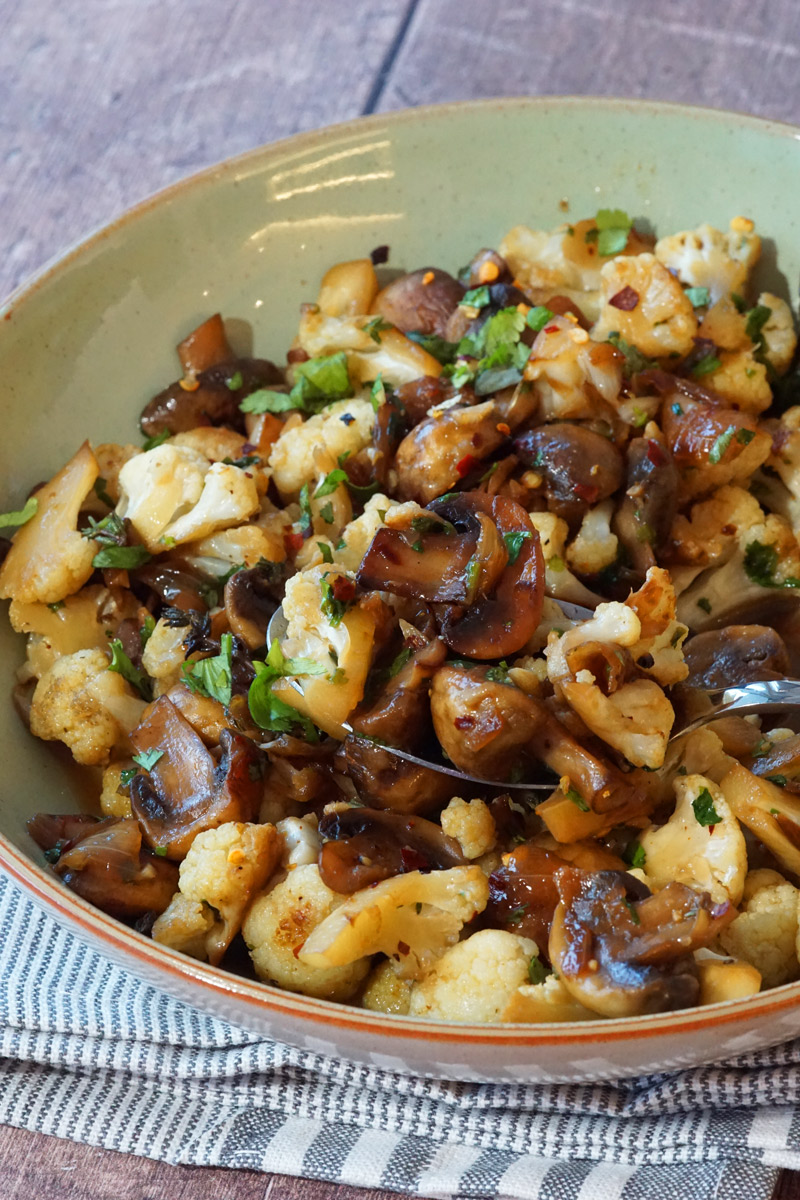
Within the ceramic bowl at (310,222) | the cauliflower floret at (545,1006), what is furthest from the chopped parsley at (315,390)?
the cauliflower floret at (545,1006)

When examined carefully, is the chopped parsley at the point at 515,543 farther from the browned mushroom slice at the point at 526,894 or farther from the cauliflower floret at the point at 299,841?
the cauliflower floret at the point at 299,841

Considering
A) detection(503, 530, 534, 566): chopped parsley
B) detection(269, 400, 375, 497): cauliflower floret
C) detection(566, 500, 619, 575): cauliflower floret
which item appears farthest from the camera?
detection(269, 400, 375, 497): cauliflower floret

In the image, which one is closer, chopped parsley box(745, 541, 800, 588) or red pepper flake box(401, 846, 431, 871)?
red pepper flake box(401, 846, 431, 871)

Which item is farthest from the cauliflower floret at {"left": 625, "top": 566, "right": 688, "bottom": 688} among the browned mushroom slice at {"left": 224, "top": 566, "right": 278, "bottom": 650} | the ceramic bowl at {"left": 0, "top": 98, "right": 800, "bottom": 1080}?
the ceramic bowl at {"left": 0, "top": 98, "right": 800, "bottom": 1080}

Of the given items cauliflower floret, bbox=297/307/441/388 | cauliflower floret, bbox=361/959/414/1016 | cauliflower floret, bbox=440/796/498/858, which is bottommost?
cauliflower floret, bbox=361/959/414/1016

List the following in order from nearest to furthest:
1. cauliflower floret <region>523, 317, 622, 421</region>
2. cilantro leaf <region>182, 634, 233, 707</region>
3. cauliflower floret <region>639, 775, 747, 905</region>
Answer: cauliflower floret <region>639, 775, 747, 905</region> → cilantro leaf <region>182, 634, 233, 707</region> → cauliflower floret <region>523, 317, 622, 421</region>

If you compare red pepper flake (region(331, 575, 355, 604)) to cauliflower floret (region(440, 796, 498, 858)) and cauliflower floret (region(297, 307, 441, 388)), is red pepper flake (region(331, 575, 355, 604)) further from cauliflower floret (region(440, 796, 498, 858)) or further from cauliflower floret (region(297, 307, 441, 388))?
cauliflower floret (region(297, 307, 441, 388))

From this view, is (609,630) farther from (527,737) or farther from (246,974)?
(246,974)

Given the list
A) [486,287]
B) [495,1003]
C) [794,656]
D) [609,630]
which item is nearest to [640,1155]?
[495,1003]
